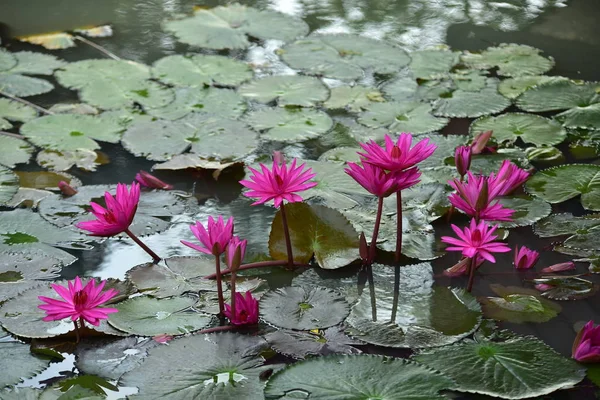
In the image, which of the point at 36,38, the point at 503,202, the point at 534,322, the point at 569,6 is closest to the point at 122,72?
the point at 36,38

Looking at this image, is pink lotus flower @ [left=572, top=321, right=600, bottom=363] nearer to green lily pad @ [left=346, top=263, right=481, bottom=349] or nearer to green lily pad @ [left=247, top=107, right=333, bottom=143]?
green lily pad @ [left=346, top=263, right=481, bottom=349]

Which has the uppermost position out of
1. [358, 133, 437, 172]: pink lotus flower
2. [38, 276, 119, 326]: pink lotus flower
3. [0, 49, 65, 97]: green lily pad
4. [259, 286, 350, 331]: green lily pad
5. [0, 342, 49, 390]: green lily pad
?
[358, 133, 437, 172]: pink lotus flower

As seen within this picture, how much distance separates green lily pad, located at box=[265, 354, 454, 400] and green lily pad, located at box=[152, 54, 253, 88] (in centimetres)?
168

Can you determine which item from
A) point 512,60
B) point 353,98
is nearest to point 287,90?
point 353,98

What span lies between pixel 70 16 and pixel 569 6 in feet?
8.21

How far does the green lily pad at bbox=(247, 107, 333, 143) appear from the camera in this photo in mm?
2576

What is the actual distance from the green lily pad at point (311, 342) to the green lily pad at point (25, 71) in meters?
1.73

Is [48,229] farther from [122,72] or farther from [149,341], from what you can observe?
[122,72]

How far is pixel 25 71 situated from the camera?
9.94 feet

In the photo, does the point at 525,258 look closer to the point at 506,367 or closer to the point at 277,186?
the point at 506,367

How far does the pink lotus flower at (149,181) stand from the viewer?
223 cm

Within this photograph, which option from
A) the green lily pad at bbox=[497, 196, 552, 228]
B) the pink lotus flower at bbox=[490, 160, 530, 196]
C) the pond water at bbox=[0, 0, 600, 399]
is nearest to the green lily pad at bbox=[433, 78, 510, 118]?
the pond water at bbox=[0, 0, 600, 399]

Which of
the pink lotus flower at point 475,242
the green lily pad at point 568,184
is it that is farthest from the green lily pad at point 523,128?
the pink lotus flower at point 475,242

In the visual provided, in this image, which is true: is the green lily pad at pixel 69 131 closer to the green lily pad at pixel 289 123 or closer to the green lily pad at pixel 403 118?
the green lily pad at pixel 289 123
